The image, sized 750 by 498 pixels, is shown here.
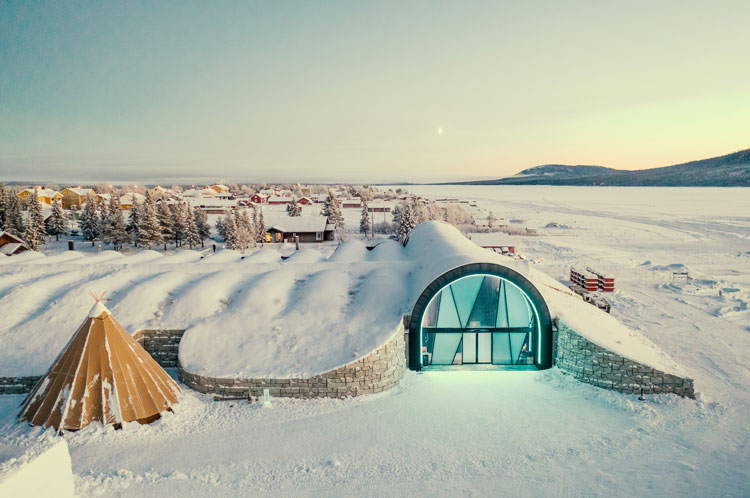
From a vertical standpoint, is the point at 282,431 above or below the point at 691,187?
below

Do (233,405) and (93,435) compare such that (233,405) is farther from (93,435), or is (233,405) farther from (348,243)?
(348,243)

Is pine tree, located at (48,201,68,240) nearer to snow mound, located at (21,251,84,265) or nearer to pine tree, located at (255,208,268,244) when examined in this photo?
pine tree, located at (255,208,268,244)

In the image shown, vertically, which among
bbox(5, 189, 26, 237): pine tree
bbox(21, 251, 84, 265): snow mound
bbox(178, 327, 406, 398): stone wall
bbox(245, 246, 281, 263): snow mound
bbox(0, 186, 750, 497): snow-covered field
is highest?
bbox(5, 189, 26, 237): pine tree

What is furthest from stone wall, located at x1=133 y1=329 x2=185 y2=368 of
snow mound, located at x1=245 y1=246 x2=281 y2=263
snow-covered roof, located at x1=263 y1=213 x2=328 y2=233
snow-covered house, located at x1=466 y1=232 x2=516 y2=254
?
snow-covered roof, located at x1=263 y1=213 x2=328 y2=233

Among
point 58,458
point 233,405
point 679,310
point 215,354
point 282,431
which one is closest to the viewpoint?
point 58,458

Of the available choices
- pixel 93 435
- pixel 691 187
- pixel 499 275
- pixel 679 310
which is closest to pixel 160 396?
pixel 93 435

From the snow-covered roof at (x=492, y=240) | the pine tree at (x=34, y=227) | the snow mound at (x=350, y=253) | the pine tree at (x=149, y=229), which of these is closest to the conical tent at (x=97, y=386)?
the snow mound at (x=350, y=253)

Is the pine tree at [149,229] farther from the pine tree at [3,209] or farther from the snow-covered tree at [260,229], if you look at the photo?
the pine tree at [3,209]
